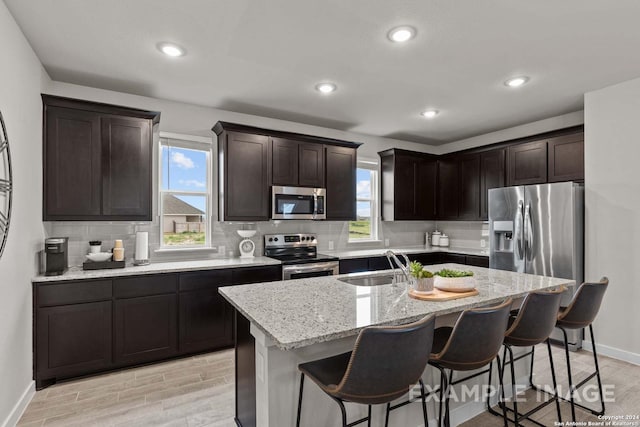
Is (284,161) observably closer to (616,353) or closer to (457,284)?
(457,284)

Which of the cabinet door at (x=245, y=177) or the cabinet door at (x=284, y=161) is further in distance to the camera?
the cabinet door at (x=284, y=161)

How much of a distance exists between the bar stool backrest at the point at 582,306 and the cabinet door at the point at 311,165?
2.94 meters

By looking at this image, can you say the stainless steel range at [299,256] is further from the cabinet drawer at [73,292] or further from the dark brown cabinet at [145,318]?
the cabinet drawer at [73,292]

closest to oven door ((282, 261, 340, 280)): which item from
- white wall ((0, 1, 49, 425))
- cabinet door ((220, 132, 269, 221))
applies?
cabinet door ((220, 132, 269, 221))

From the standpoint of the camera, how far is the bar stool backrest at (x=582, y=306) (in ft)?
7.57

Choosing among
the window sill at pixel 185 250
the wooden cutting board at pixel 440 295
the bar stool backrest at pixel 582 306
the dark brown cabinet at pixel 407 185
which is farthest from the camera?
the dark brown cabinet at pixel 407 185

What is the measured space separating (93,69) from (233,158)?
58.8 inches

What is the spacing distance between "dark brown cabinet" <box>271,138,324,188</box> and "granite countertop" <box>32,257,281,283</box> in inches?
39.9

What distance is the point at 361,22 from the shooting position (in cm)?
235

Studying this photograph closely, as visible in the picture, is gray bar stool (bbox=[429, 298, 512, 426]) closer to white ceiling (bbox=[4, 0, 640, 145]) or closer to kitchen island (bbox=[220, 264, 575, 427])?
kitchen island (bbox=[220, 264, 575, 427])

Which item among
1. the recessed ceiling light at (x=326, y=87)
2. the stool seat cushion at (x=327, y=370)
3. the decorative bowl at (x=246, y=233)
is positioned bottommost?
the stool seat cushion at (x=327, y=370)

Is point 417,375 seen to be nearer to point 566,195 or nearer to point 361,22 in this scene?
point 361,22

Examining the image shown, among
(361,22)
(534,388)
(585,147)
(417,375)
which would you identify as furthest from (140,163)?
(585,147)

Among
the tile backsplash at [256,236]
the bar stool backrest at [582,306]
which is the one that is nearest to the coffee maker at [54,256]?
the tile backsplash at [256,236]
